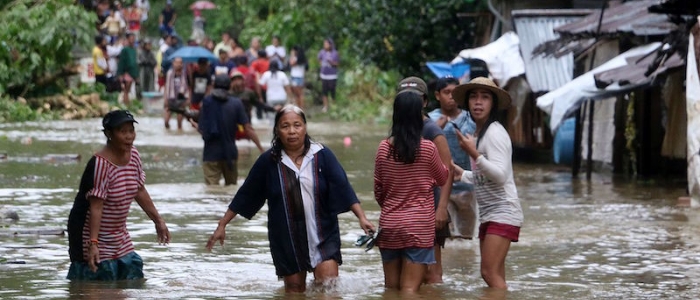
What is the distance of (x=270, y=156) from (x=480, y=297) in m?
1.69

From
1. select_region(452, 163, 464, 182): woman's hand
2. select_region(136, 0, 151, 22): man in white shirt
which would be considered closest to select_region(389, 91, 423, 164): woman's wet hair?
select_region(452, 163, 464, 182): woman's hand

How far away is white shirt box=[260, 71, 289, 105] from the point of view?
3247 cm

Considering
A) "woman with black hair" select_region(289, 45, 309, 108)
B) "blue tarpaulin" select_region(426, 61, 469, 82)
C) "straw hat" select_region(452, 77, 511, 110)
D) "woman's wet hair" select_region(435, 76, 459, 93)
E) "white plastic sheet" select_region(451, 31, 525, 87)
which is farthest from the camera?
"woman with black hair" select_region(289, 45, 309, 108)

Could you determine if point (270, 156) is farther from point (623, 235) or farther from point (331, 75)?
point (331, 75)

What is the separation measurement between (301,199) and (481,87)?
139 centimetres

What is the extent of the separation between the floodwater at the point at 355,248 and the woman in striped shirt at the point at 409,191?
31cm

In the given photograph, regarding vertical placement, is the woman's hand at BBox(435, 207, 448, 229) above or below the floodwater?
above

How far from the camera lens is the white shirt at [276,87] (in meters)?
32.5

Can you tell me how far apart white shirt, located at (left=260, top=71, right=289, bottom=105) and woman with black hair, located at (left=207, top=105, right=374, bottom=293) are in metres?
23.5

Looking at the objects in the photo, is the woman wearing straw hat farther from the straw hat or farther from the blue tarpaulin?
the blue tarpaulin

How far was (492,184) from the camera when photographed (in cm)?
907

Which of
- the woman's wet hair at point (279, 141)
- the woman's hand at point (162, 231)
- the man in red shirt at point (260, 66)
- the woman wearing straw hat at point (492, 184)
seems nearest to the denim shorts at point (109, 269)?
the woman's hand at point (162, 231)

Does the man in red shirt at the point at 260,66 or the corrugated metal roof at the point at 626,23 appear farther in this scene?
the man in red shirt at the point at 260,66

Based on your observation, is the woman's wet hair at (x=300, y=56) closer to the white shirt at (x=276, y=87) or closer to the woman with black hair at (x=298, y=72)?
the woman with black hair at (x=298, y=72)
